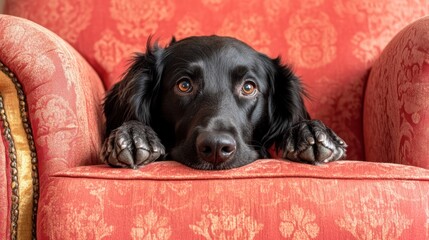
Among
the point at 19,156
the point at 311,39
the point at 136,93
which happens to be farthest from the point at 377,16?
the point at 19,156

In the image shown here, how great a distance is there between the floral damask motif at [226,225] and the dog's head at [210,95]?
1.08 feet

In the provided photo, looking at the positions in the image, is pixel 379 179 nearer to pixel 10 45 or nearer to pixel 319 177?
pixel 319 177

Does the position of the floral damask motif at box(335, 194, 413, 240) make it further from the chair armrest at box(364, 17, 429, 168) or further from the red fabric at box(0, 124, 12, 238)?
the red fabric at box(0, 124, 12, 238)

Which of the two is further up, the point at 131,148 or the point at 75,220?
the point at 131,148

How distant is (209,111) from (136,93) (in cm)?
40

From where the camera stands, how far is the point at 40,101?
1445mm

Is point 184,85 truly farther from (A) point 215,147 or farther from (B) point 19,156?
(B) point 19,156

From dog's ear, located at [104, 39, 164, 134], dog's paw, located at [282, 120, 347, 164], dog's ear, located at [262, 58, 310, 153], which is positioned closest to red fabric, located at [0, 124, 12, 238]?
dog's ear, located at [104, 39, 164, 134]

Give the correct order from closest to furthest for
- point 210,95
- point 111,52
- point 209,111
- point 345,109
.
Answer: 1. point 209,111
2. point 210,95
3. point 345,109
4. point 111,52

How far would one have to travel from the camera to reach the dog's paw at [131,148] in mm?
1431

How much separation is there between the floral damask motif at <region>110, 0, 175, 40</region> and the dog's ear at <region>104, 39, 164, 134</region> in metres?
0.44

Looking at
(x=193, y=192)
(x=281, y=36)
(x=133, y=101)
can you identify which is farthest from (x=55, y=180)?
(x=281, y=36)

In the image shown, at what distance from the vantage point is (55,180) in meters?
1.32

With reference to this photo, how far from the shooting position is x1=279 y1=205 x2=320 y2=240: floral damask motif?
3.99 ft
